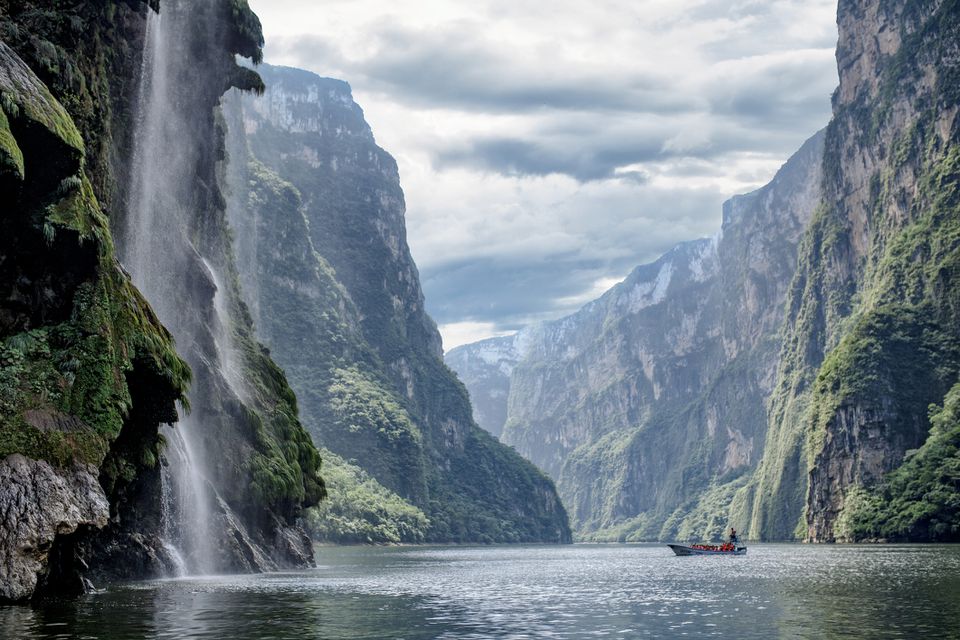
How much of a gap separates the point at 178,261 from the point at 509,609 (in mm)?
55729

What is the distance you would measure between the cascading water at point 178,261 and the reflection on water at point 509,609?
8983mm

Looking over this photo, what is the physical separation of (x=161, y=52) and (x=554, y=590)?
5547 cm

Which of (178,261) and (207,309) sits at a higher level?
(178,261)

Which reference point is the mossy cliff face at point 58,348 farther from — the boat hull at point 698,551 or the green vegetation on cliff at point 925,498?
the green vegetation on cliff at point 925,498

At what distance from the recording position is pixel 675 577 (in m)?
78.9

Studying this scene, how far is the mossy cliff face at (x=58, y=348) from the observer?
40.4m

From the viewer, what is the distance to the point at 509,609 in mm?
46406

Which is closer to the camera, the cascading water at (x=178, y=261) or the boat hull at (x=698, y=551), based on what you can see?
the cascading water at (x=178, y=261)

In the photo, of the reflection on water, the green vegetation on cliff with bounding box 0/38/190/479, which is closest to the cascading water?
the reflection on water

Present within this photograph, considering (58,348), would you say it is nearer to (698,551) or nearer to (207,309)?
(207,309)

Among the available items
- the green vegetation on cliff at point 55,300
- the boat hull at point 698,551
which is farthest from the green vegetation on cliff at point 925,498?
the green vegetation on cliff at point 55,300

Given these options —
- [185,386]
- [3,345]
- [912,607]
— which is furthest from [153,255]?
[912,607]

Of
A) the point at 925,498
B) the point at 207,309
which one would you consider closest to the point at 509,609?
the point at 207,309

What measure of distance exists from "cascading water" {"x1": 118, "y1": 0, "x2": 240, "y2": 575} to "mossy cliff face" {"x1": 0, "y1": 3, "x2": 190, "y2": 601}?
2079 cm
